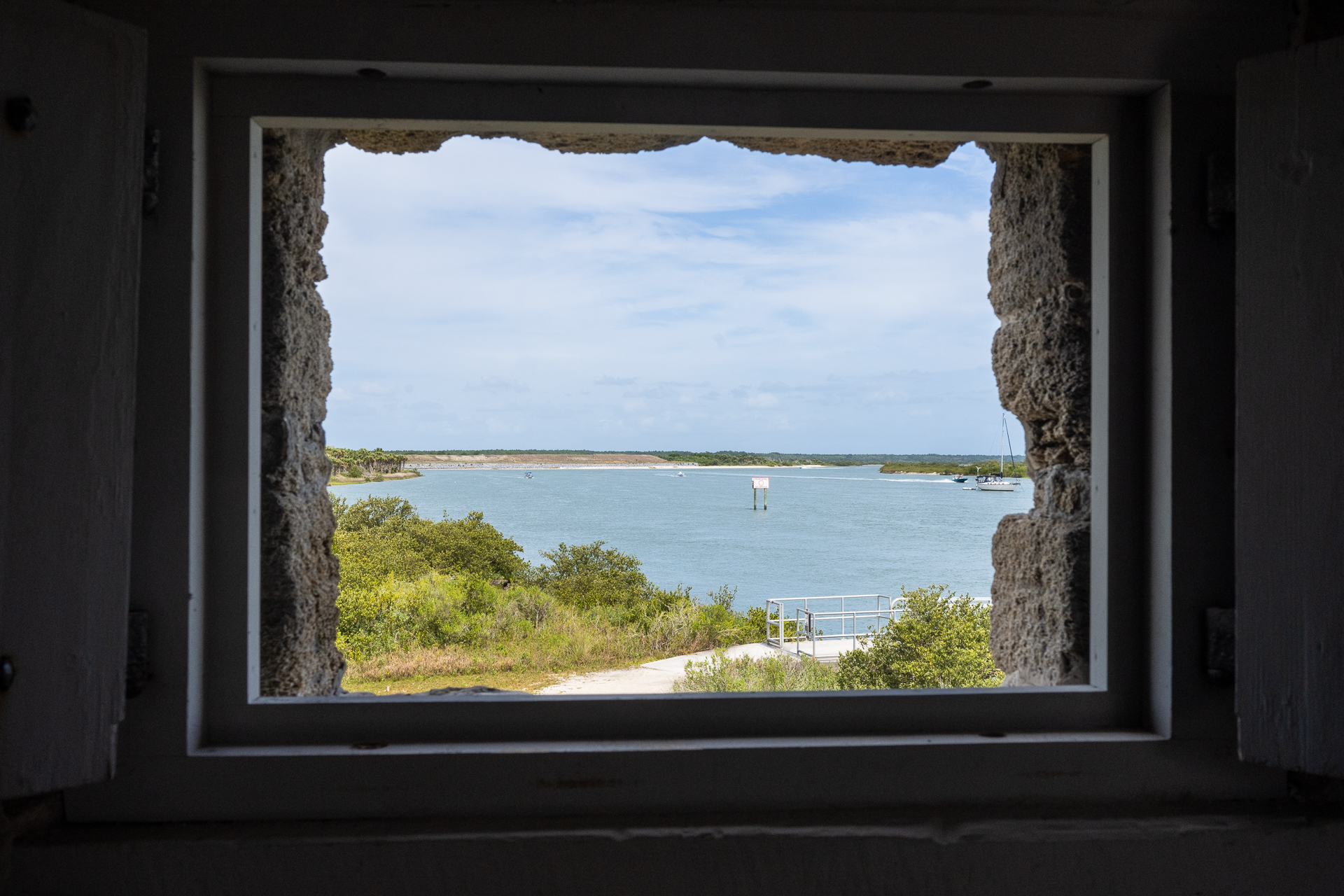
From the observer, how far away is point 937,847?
103cm

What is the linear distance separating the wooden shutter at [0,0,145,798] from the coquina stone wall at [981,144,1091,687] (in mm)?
1378

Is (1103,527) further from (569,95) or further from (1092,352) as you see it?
(569,95)

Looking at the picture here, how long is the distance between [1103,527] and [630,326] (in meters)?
24.1

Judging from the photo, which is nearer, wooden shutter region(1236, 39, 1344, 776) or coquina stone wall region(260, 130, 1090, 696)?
wooden shutter region(1236, 39, 1344, 776)

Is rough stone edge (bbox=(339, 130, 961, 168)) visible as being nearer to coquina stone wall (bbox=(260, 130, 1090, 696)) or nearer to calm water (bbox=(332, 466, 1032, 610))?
coquina stone wall (bbox=(260, 130, 1090, 696))

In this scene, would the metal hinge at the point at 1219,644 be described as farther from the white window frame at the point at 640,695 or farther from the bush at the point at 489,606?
the bush at the point at 489,606

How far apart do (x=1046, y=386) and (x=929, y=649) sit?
5046mm

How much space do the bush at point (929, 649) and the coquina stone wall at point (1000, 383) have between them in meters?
4.57

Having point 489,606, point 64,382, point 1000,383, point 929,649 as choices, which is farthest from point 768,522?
point 64,382

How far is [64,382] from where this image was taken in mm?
873

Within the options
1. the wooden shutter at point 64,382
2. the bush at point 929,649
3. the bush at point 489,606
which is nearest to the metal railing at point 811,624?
the bush at point 929,649

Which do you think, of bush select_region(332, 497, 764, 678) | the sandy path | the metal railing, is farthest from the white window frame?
the sandy path

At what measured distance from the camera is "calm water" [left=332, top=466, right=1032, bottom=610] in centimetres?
1744

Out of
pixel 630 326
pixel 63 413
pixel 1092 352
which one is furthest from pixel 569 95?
pixel 630 326
